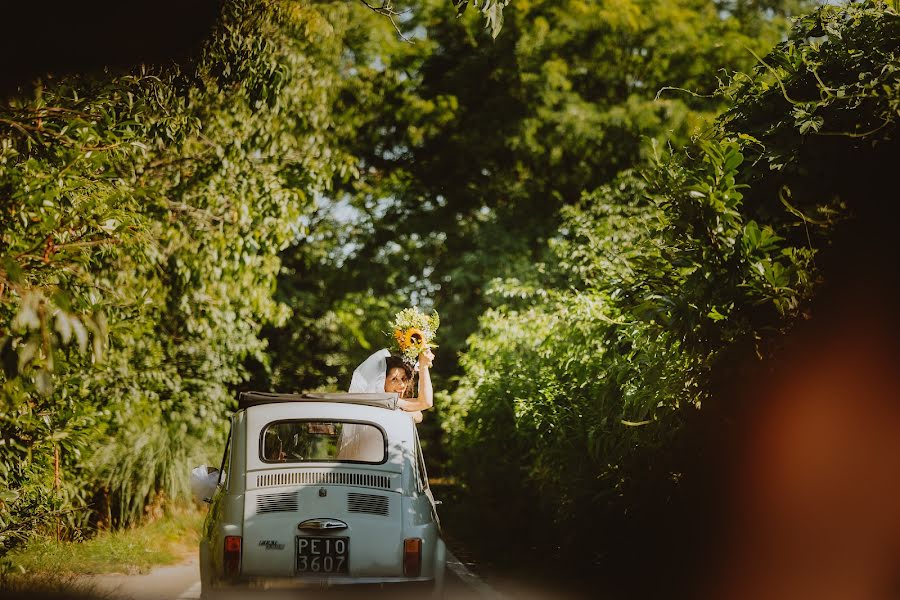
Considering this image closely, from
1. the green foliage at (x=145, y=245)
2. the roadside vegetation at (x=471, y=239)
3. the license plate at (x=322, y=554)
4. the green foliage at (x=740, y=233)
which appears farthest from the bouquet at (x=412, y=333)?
the license plate at (x=322, y=554)

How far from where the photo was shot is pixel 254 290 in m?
13.6

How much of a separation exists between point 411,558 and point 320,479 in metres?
0.96

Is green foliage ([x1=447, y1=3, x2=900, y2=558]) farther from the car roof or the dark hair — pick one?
the dark hair

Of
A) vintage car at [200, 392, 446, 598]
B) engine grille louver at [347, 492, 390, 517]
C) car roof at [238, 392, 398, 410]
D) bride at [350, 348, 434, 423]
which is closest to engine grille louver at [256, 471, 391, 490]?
vintage car at [200, 392, 446, 598]

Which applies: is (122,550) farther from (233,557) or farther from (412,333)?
(233,557)

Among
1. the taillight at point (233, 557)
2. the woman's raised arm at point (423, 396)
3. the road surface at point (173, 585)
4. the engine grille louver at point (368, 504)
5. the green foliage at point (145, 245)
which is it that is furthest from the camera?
the woman's raised arm at point (423, 396)

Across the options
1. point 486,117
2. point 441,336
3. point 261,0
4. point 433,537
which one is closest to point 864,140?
point 433,537

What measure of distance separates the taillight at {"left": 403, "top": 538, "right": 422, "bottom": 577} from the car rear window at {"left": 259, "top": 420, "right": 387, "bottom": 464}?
0.82 m

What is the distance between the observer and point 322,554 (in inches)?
273

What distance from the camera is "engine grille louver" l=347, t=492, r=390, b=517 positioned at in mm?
7191

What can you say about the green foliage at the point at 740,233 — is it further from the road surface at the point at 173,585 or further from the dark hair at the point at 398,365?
the dark hair at the point at 398,365

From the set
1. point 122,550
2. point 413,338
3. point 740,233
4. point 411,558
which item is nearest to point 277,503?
point 411,558

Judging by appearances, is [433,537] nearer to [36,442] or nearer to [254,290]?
[36,442]

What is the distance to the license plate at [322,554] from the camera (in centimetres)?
691
